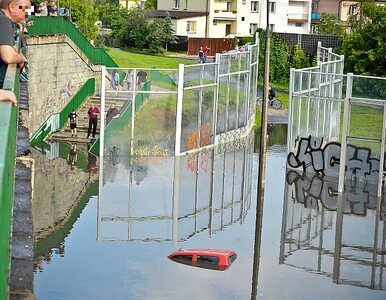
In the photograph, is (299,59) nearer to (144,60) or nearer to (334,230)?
(144,60)

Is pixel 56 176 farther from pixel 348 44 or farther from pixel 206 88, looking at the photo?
pixel 348 44

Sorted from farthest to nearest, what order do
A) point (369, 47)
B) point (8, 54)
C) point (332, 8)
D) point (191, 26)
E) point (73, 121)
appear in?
point (332, 8), point (191, 26), point (369, 47), point (73, 121), point (8, 54)

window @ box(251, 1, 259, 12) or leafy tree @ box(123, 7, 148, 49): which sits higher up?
window @ box(251, 1, 259, 12)

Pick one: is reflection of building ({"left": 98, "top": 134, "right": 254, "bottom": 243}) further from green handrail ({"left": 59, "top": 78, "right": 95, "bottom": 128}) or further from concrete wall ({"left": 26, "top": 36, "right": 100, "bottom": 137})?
green handrail ({"left": 59, "top": 78, "right": 95, "bottom": 128})

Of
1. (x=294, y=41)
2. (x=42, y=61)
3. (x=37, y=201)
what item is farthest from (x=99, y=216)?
(x=294, y=41)

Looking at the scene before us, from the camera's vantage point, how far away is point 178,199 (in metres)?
28.3

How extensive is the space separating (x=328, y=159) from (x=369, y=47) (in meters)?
25.5

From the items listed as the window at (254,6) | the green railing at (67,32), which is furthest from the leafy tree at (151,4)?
the green railing at (67,32)

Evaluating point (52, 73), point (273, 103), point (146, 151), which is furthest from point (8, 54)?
point (273, 103)

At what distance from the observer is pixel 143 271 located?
2008cm

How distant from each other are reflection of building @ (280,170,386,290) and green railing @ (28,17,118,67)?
12.2 meters

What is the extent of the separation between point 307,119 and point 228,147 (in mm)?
5910

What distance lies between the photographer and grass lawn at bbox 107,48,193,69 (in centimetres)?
6253

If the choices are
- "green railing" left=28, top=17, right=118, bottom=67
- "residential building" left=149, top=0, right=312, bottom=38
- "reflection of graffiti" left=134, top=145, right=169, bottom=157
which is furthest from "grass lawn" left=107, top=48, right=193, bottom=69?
"reflection of graffiti" left=134, top=145, right=169, bottom=157
